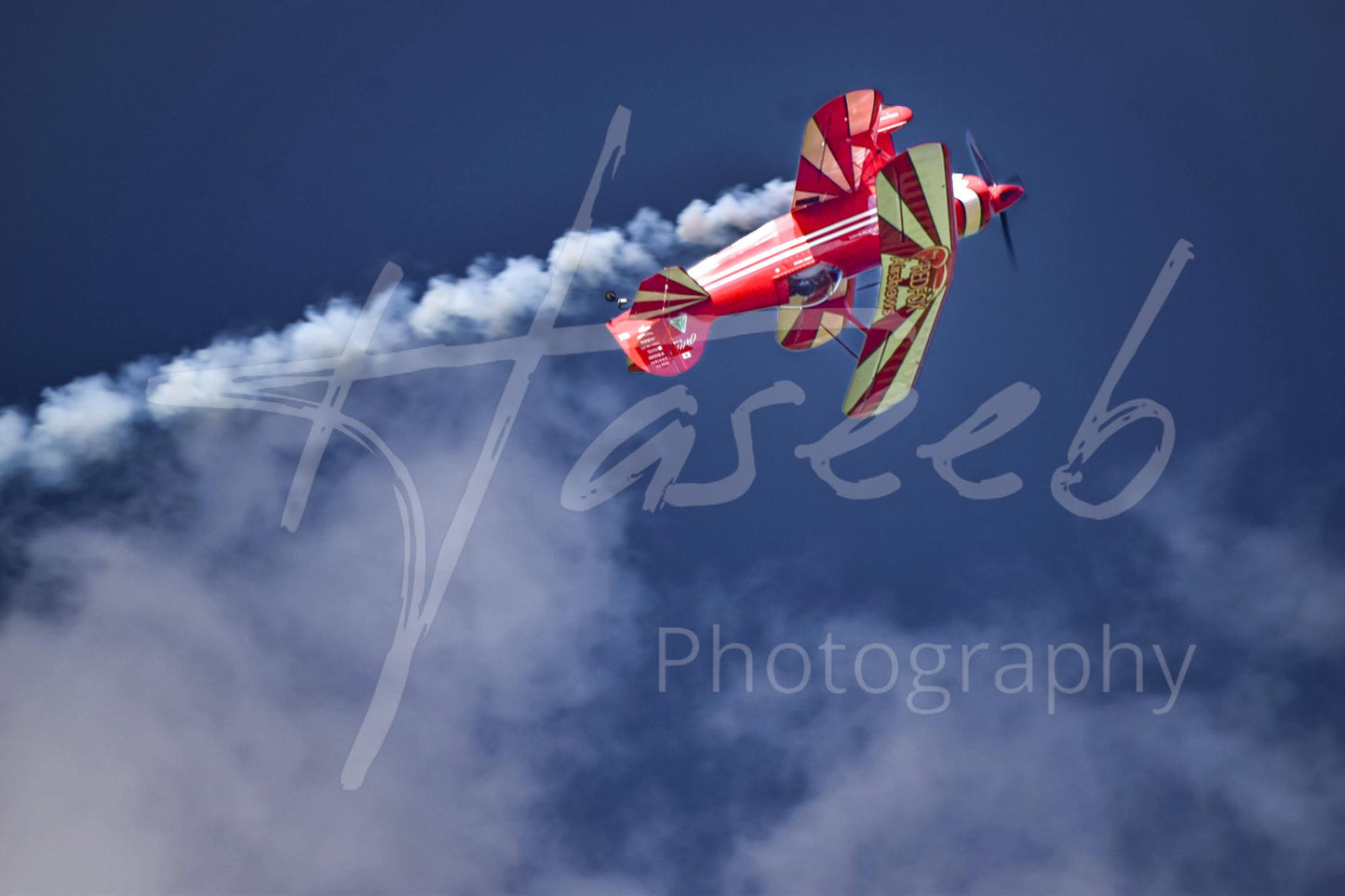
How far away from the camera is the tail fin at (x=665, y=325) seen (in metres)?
19.1

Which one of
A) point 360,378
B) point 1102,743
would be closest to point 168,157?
point 360,378

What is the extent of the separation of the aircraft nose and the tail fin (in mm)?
4392

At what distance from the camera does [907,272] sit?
61.4 feet

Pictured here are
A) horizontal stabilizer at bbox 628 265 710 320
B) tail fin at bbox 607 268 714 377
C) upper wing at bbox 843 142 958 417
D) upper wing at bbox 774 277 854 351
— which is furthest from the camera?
upper wing at bbox 774 277 854 351

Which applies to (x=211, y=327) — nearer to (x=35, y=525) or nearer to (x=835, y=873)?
(x=35, y=525)

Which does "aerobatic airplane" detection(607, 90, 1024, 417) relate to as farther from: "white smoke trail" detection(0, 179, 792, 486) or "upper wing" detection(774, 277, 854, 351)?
"white smoke trail" detection(0, 179, 792, 486)

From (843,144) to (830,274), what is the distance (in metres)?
1.73

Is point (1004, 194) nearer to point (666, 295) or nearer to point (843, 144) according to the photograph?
point (843, 144)

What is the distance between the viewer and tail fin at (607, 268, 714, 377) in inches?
750

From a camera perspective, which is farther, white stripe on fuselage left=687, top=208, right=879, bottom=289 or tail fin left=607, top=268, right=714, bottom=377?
white stripe on fuselage left=687, top=208, right=879, bottom=289

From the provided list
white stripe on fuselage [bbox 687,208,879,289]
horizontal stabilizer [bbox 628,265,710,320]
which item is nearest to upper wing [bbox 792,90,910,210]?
white stripe on fuselage [bbox 687,208,879,289]

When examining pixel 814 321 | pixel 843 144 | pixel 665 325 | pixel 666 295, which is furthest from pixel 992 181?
pixel 665 325

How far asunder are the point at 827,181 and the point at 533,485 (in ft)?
25.2

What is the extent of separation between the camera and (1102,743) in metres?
25.1
